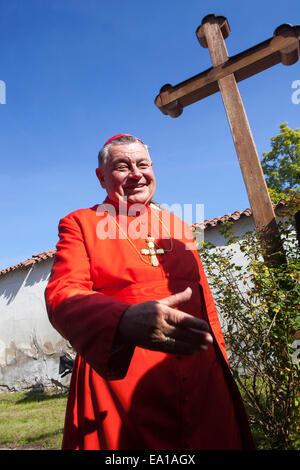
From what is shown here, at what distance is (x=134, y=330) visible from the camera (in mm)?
857

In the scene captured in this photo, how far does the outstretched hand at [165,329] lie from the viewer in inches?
32.9

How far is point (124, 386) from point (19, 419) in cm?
630

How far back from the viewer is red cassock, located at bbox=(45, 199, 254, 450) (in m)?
0.92

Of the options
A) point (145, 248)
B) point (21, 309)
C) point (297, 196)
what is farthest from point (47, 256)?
point (145, 248)

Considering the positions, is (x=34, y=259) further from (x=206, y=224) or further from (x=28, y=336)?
(x=206, y=224)

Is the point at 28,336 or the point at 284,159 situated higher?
the point at 284,159

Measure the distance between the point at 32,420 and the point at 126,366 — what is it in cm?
615

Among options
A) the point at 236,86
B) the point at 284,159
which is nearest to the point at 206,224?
the point at 236,86

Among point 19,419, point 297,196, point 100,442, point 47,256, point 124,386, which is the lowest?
point 19,419

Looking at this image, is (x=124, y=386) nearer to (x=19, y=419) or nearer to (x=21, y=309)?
(x=19, y=419)

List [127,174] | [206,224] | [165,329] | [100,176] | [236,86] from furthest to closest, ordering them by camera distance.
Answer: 1. [206,224]
2. [236,86]
3. [100,176]
4. [127,174]
5. [165,329]

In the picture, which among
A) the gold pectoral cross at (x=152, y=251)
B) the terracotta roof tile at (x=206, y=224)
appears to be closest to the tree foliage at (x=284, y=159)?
the terracotta roof tile at (x=206, y=224)

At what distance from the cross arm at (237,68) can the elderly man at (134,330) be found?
2474 mm

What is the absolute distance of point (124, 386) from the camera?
1.15 metres
